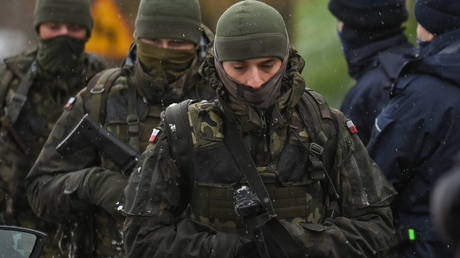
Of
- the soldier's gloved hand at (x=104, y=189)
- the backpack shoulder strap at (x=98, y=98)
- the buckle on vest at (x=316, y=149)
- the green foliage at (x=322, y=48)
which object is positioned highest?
the buckle on vest at (x=316, y=149)

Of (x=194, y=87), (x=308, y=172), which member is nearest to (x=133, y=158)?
(x=194, y=87)

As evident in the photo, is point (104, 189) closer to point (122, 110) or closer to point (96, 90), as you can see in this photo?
point (122, 110)

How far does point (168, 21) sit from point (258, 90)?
4.80 feet

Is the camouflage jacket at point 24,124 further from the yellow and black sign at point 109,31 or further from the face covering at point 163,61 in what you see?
the yellow and black sign at point 109,31

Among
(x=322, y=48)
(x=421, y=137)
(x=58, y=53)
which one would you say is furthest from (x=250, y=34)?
(x=322, y=48)

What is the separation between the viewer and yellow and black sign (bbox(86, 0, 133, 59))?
884 cm

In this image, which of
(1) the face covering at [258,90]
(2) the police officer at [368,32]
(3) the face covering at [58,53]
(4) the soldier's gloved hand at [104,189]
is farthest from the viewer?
(3) the face covering at [58,53]

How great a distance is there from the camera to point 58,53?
5512mm

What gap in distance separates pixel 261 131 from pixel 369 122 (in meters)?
1.78

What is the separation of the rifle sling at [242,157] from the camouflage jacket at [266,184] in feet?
0.09

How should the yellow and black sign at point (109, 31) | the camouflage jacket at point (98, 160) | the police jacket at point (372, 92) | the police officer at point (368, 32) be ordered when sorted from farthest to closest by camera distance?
the yellow and black sign at point (109, 31)
the police officer at point (368, 32)
the police jacket at point (372, 92)
the camouflage jacket at point (98, 160)

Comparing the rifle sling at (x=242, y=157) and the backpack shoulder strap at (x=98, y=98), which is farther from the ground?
the rifle sling at (x=242, y=157)

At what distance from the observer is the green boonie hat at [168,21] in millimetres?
4363

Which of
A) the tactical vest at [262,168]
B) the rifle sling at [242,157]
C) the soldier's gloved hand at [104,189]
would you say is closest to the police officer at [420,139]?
the tactical vest at [262,168]
